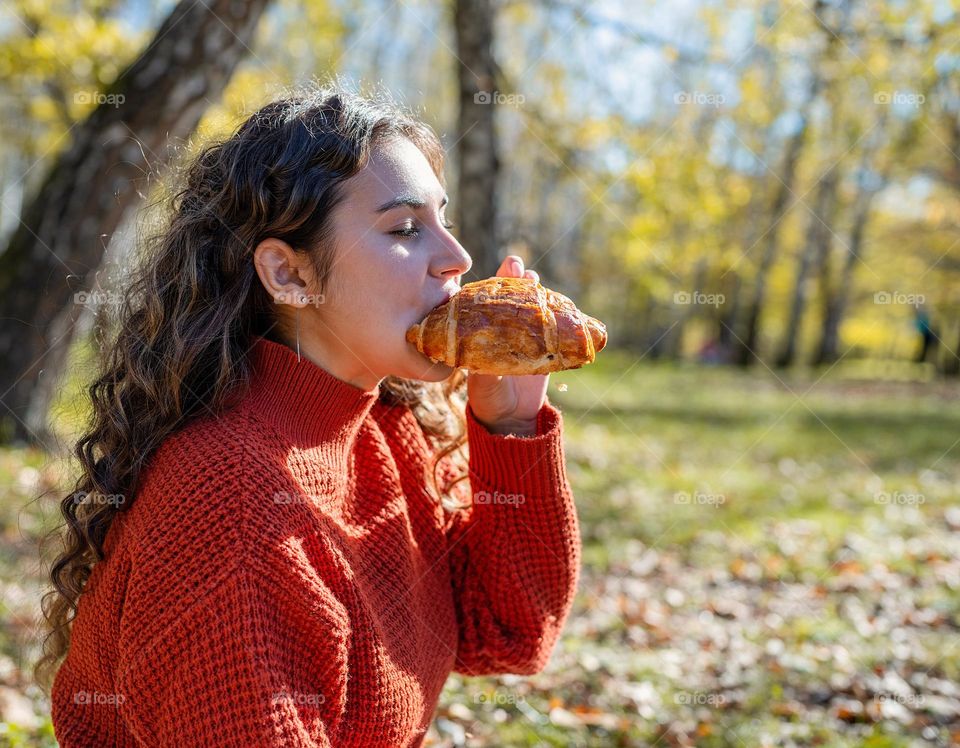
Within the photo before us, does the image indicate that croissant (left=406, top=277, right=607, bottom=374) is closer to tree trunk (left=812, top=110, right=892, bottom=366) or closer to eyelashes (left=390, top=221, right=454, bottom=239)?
eyelashes (left=390, top=221, right=454, bottom=239)

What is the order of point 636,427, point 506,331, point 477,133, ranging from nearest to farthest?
point 506,331 < point 477,133 < point 636,427

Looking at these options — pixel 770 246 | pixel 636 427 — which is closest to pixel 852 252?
pixel 770 246

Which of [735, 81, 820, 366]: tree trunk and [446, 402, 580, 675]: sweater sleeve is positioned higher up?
[446, 402, 580, 675]: sweater sleeve

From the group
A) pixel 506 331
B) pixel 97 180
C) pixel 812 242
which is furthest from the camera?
pixel 812 242

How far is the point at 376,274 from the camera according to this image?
1955mm

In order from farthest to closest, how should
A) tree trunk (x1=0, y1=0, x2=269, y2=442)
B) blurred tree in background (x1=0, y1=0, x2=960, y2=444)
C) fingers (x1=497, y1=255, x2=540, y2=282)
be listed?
1. blurred tree in background (x1=0, y1=0, x2=960, y2=444)
2. tree trunk (x1=0, y1=0, x2=269, y2=442)
3. fingers (x1=497, y1=255, x2=540, y2=282)

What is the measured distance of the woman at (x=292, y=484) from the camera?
1642mm

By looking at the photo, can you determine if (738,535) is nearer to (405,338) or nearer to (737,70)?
(405,338)

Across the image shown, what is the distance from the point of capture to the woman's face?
196cm

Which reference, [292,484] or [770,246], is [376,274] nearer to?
[292,484]

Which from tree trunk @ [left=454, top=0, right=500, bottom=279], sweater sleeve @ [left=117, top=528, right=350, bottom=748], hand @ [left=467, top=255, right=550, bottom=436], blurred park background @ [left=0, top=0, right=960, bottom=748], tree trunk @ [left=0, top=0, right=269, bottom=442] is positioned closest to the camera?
sweater sleeve @ [left=117, top=528, right=350, bottom=748]

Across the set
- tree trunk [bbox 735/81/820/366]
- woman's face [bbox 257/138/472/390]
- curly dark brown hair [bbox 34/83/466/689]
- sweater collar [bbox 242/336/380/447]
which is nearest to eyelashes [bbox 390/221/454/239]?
woman's face [bbox 257/138/472/390]

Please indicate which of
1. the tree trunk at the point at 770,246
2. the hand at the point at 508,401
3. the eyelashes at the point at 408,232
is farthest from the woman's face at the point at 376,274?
the tree trunk at the point at 770,246

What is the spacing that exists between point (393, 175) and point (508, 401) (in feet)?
2.24
